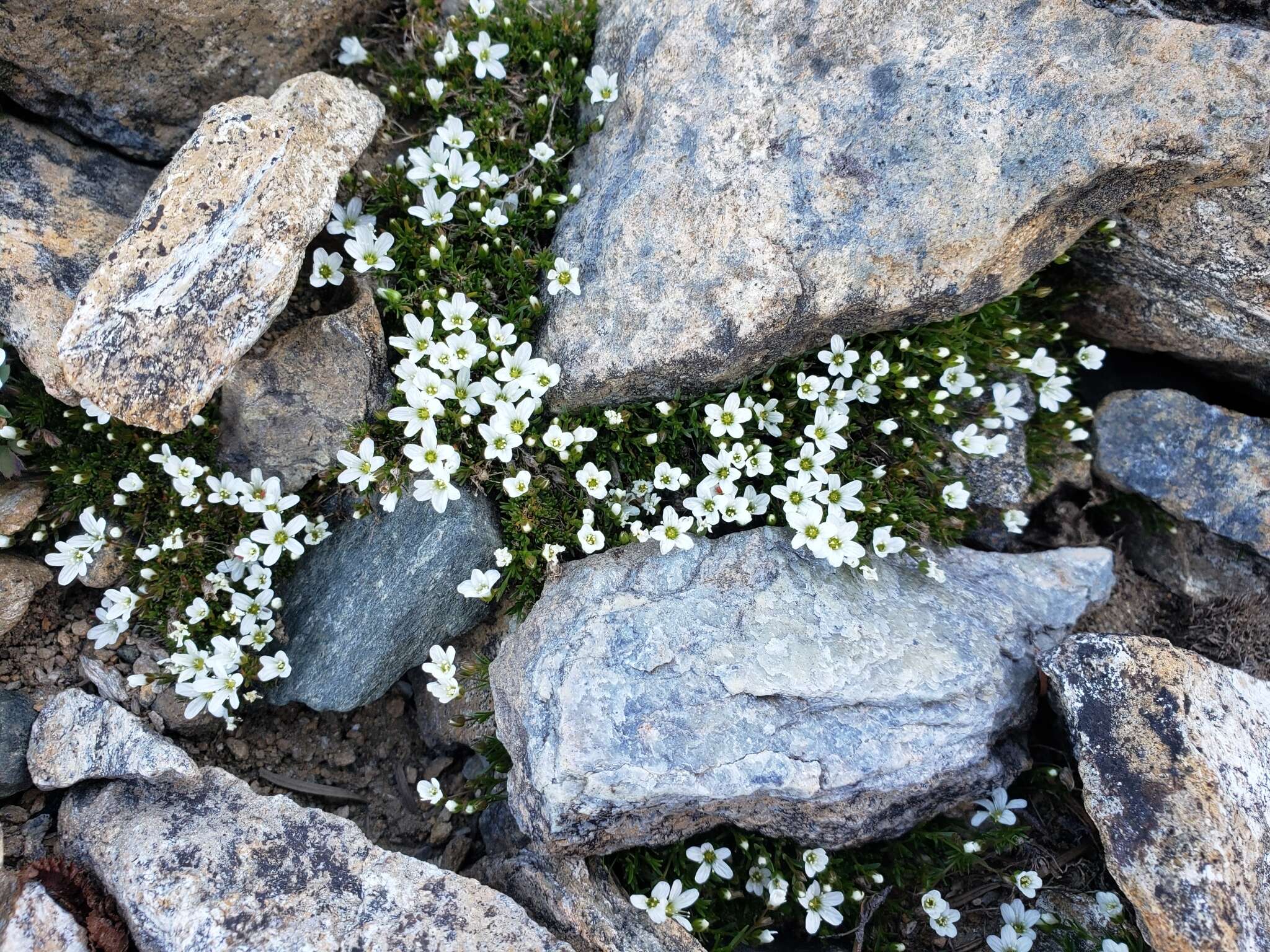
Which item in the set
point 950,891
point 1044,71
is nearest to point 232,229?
point 1044,71

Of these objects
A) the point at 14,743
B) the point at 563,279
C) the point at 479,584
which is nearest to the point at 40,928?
the point at 14,743

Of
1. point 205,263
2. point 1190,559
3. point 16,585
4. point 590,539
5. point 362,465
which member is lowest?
point 1190,559

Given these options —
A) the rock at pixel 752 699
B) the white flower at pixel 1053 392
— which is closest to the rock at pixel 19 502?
the rock at pixel 752 699

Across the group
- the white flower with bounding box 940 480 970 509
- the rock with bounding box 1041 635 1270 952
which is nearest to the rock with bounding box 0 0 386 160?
the white flower with bounding box 940 480 970 509

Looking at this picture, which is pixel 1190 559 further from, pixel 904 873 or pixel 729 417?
pixel 729 417

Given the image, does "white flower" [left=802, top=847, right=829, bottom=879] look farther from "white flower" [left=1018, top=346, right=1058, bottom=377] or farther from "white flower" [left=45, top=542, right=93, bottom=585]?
"white flower" [left=45, top=542, right=93, bottom=585]

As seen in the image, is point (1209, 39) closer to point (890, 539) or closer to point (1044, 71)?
point (1044, 71)

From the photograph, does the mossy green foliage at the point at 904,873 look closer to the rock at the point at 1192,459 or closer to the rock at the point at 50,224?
the rock at the point at 1192,459
